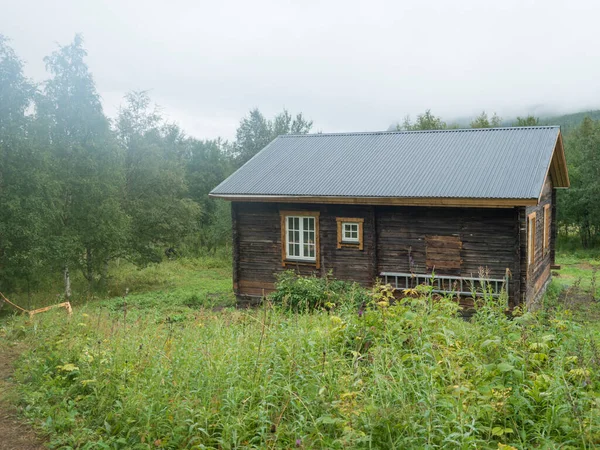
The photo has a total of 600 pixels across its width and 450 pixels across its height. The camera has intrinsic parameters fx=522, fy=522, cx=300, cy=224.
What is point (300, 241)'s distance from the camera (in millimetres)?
15422

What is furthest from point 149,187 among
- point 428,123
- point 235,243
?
point 428,123

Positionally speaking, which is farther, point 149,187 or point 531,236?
point 149,187

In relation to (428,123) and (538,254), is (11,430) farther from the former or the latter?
(428,123)

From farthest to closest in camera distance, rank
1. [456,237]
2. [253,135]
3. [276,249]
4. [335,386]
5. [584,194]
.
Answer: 1. [253,135]
2. [584,194]
3. [276,249]
4. [456,237]
5. [335,386]

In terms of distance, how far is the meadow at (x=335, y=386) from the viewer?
4.09 metres

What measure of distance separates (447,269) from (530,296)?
2.33 m

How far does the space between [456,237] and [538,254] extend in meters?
4.22

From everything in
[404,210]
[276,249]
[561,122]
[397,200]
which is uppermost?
[561,122]

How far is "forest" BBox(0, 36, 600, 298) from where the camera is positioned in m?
14.7

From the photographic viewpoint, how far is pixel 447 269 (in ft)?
44.7

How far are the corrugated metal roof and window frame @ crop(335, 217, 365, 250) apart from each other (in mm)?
879

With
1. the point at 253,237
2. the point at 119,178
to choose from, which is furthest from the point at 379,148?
the point at 119,178

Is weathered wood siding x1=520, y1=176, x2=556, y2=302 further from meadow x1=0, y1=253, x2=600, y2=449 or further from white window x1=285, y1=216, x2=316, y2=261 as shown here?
meadow x1=0, y1=253, x2=600, y2=449

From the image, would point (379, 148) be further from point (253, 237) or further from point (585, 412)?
point (585, 412)
